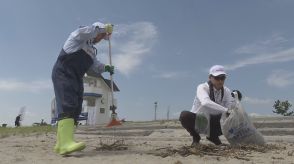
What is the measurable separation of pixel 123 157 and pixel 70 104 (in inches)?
39.0

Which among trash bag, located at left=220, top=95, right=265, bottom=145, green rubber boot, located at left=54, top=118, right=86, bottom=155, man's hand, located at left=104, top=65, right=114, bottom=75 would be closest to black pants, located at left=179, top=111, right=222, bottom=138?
trash bag, located at left=220, top=95, right=265, bottom=145

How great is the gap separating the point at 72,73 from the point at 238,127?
84.0 inches

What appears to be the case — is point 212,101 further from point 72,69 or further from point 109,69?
point 72,69

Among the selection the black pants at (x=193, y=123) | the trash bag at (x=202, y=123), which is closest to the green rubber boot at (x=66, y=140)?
the black pants at (x=193, y=123)

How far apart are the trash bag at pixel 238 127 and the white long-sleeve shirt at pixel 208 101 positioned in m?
0.12

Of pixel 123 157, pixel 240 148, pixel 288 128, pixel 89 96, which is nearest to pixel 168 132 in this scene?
pixel 288 128

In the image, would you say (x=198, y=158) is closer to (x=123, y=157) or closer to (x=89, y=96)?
(x=123, y=157)

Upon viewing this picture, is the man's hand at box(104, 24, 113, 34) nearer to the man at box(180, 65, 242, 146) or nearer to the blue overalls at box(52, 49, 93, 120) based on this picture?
the blue overalls at box(52, 49, 93, 120)

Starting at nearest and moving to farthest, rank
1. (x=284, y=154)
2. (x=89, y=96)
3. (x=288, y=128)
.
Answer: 1. (x=284, y=154)
2. (x=288, y=128)
3. (x=89, y=96)

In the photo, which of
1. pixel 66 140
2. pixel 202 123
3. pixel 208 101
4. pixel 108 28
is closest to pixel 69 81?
pixel 66 140

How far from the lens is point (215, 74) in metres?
5.56

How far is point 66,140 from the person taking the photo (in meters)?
4.82

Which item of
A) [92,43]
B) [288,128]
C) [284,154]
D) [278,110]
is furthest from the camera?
[278,110]

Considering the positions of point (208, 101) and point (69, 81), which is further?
point (208, 101)
